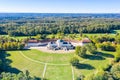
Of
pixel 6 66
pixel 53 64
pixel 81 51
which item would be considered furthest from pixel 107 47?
pixel 6 66

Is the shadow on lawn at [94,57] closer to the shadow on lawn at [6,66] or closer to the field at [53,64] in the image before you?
the field at [53,64]

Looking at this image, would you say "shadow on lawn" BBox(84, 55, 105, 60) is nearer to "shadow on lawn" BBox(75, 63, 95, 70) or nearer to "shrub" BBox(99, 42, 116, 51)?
"shadow on lawn" BBox(75, 63, 95, 70)

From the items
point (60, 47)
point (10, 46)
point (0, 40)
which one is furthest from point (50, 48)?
point (0, 40)

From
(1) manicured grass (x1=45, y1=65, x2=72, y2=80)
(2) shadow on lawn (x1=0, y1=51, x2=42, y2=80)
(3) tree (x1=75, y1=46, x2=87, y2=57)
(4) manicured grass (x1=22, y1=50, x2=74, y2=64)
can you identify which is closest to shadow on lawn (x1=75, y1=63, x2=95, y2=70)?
(1) manicured grass (x1=45, y1=65, x2=72, y2=80)

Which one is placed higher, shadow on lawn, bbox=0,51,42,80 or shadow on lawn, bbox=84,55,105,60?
shadow on lawn, bbox=84,55,105,60

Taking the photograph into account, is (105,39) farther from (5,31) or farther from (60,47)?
(5,31)

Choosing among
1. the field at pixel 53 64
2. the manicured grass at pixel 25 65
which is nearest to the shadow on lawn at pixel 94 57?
the field at pixel 53 64

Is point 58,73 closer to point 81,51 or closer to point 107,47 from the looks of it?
point 81,51
